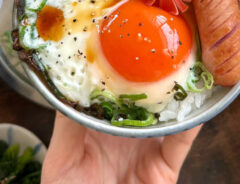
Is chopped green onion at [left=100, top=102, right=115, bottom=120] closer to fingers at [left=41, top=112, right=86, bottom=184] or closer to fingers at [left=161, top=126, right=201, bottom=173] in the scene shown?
fingers at [left=41, top=112, right=86, bottom=184]

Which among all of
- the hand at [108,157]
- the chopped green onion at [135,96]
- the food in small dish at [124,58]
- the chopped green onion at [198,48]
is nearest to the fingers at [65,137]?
the hand at [108,157]

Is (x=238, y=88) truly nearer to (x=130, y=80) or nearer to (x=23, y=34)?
(x=130, y=80)

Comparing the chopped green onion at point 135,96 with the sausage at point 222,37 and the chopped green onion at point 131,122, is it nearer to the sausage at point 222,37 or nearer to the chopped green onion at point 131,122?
the chopped green onion at point 131,122

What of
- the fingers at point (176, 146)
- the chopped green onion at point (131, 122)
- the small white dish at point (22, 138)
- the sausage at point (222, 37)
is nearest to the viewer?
the sausage at point (222, 37)

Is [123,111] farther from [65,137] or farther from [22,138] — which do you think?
[22,138]

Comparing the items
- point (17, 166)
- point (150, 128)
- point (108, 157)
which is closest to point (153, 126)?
point (150, 128)

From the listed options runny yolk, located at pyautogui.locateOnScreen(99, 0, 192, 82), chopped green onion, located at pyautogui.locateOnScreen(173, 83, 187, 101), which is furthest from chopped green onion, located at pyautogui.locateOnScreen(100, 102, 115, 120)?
chopped green onion, located at pyautogui.locateOnScreen(173, 83, 187, 101)
